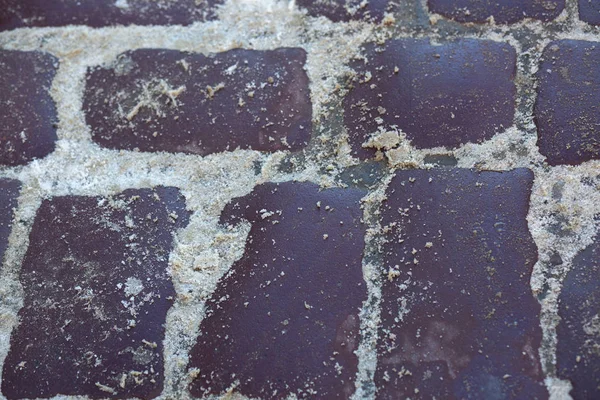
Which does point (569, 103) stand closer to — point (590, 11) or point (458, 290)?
point (590, 11)

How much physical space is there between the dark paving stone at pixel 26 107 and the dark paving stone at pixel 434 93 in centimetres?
56

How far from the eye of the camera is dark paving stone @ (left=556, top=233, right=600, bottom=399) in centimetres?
101

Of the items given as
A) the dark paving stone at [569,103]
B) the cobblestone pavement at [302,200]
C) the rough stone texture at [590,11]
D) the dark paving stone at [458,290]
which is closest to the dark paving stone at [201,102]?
the cobblestone pavement at [302,200]

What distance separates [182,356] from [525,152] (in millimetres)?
648

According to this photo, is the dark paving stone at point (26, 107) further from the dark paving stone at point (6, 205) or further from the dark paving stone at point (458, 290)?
the dark paving stone at point (458, 290)

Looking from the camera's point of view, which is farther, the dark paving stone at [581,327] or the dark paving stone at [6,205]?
the dark paving stone at [6,205]

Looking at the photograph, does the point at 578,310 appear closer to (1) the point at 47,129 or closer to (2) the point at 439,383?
(2) the point at 439,383

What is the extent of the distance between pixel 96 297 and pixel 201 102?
404 millimetres

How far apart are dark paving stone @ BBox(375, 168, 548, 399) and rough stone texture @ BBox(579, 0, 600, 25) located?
13.8 inches

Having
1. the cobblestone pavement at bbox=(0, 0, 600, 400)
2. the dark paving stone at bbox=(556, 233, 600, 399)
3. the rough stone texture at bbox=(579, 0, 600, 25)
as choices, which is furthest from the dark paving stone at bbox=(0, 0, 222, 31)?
the dark paving stone at bbox=(556, 233, 600, 399)

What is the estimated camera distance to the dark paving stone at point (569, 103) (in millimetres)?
1190

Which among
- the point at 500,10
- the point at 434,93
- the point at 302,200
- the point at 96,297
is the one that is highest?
the point at 500,10

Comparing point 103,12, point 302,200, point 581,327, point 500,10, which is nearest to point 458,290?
point 581,327

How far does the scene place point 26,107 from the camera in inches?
54.1
